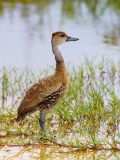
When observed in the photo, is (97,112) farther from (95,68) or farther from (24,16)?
(24,16)

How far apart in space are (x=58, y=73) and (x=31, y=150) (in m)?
1.10

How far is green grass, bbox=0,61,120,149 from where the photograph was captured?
8539mm

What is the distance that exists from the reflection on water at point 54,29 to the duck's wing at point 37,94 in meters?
4.48

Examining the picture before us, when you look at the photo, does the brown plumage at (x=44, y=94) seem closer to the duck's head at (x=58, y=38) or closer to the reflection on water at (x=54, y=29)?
the duck's head at (x=58, y=38)

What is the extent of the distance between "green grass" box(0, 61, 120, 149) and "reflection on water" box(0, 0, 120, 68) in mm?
2591

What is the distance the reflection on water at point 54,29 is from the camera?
14.4 meters

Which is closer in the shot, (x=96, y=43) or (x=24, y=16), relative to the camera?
(x=96, y=43)

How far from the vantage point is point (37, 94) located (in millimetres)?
8586

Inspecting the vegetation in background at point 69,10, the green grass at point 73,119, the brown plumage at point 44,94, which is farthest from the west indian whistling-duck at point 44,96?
Answer: the vegetation in background at point 69,10

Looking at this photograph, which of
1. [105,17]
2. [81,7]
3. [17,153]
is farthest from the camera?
[81,7]

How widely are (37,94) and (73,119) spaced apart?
969mm

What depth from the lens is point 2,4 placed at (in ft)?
72.2

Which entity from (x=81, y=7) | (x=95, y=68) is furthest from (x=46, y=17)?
(x=95, y=68)

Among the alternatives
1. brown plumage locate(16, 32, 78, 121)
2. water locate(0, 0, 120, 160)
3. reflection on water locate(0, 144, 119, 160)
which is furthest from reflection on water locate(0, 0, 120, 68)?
reflection on water locate(0, 144, 119, 160)
